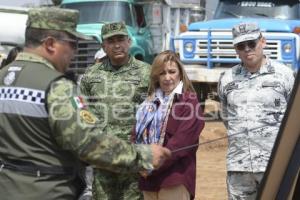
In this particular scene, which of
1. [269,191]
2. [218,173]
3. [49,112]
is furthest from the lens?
[218,173]

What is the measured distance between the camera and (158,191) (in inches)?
175

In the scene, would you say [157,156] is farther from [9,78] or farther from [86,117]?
[9,78]

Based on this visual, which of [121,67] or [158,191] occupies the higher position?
[121,67]

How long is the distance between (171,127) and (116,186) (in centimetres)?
76

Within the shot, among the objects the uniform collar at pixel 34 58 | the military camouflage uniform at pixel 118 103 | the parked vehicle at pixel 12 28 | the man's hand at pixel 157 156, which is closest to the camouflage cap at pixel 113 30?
the military camouflage uniform at pixel 118 103

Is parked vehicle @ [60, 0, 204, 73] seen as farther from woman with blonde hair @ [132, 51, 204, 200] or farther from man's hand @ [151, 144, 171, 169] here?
man's hand @ [151, 144, 171, 169]

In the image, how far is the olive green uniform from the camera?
2.98m

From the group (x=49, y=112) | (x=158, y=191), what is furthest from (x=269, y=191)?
(x=158, y=191)

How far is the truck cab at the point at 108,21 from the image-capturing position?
15039 millimetres

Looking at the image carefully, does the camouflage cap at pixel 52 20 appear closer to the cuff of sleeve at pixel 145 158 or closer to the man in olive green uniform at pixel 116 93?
the cuff of sleeve at pixel 145 158

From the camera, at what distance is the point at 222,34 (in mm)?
12719

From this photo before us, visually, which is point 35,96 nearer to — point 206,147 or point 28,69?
point 28,69

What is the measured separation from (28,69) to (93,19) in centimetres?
1252

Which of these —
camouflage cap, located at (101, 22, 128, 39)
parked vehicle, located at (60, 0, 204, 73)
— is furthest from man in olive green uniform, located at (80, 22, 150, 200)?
parked vehicle, located at (60, 0, 204, 73)
